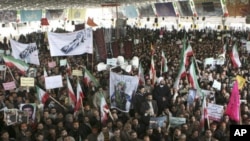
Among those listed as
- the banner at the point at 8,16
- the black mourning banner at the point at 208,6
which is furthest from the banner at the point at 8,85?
the banner at the point at 8,16

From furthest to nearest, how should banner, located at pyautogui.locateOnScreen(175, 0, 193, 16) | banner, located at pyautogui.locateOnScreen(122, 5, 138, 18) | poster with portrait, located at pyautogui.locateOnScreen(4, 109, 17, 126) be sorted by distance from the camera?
1. banner, located at pyautogui.locateOnScreen(122, 5, 138, 18)
2. banner, located at pyautogui.locateOnScreen(175, 0, 193, 16)
3. poster with portrait, located at pyautogui.locateOnScreen(4, 109, 17, 126)

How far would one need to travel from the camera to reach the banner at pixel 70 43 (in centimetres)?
1343

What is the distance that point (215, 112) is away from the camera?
33.0 ft

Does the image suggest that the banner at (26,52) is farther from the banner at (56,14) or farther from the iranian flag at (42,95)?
the banner at (56,14)

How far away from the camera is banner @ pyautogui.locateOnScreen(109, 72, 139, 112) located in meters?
10.8

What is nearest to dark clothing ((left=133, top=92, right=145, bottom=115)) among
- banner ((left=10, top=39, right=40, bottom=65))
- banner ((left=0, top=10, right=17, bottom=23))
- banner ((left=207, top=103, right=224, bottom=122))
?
banner ((left=207, top=103, right=224, bottom=122))

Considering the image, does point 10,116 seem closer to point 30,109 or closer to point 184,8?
point 30,109

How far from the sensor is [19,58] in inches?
594

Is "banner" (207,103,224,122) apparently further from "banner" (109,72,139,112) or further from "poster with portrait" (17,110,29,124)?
"poster with portrait" (17,110,29,124)

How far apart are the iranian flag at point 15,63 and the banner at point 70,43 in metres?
1.47

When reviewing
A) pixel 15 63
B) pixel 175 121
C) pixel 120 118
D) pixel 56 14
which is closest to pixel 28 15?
pixel 56 14

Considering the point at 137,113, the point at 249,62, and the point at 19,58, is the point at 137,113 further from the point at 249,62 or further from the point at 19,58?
the point at 249,62

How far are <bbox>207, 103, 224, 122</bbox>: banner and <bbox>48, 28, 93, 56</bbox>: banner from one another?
4.87 meters

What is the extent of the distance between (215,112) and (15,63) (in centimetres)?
730
